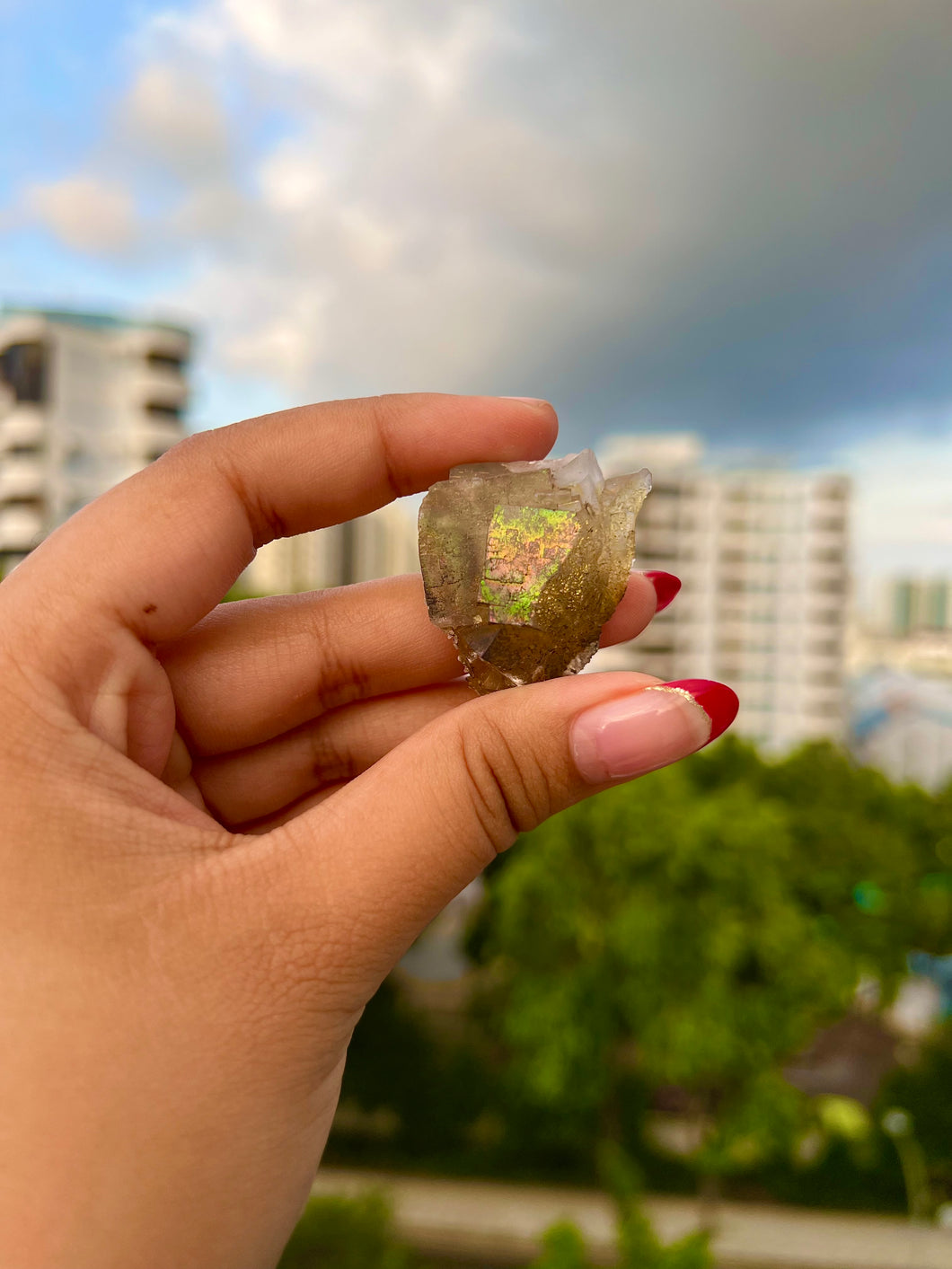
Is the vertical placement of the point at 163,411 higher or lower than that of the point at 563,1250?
higher

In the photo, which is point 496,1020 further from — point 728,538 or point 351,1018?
point 728,538

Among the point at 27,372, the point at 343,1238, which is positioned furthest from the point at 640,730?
the point at 27,372

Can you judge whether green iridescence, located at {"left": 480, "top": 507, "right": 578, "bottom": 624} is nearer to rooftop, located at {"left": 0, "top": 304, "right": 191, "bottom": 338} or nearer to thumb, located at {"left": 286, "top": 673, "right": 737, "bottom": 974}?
thumb, located at {"left": 286, "top": 673, "right": 737, "bottom": 974}

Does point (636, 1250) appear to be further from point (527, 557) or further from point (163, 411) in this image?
point (163, 411)

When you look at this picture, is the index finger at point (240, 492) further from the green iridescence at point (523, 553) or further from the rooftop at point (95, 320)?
the rooftop at point (95, 320)

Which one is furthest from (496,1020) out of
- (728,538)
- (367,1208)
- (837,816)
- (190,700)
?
(728,538)

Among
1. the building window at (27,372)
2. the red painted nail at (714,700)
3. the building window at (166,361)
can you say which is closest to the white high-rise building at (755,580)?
the building window at (166,361)

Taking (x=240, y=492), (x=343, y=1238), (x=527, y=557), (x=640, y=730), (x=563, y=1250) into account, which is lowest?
(x=343, y=1238)
